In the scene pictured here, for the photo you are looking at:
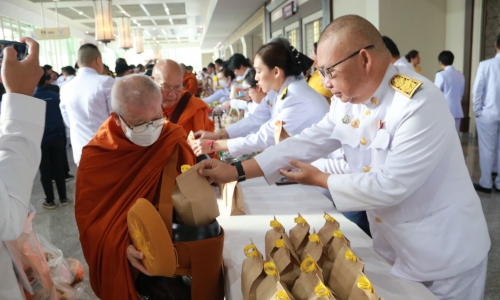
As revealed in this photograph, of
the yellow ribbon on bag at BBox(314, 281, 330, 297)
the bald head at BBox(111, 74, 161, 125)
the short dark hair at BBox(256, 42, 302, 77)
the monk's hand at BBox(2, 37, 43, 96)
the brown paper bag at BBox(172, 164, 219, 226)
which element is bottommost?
the yellow ribbon on bag at BBox(314, 281, 330, 297)

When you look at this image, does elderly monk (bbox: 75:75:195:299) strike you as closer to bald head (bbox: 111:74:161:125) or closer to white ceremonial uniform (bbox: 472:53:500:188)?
bald head (bbox: 111:74:161:125)

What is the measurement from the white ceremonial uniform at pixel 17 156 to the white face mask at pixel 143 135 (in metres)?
0.49

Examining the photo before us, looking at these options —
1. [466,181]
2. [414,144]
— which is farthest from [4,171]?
[466,181]

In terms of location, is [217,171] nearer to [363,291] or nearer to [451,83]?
[363,291]

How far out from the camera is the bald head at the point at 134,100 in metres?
1.69

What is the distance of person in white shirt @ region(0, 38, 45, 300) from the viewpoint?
3.45 ft

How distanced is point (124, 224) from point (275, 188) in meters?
1.03

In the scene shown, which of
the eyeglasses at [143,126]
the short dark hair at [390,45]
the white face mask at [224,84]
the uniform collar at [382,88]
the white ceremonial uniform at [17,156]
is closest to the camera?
the white ceremonial uniform at [17,156]

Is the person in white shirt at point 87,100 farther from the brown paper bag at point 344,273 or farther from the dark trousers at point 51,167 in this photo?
the brown paper bag at point 344,273

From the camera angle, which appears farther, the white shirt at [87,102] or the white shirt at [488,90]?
the white shirt at [488,90]

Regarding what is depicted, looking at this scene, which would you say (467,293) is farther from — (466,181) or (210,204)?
(210,204)

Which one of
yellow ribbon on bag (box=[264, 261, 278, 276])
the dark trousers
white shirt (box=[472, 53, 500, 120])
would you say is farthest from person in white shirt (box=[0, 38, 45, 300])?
white shirt (box=[472, 53, 500, 120])

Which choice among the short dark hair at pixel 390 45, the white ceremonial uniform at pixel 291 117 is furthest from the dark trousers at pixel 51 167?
the short dark hair at pixel 390 45

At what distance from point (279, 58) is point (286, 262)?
1807 millimetres
